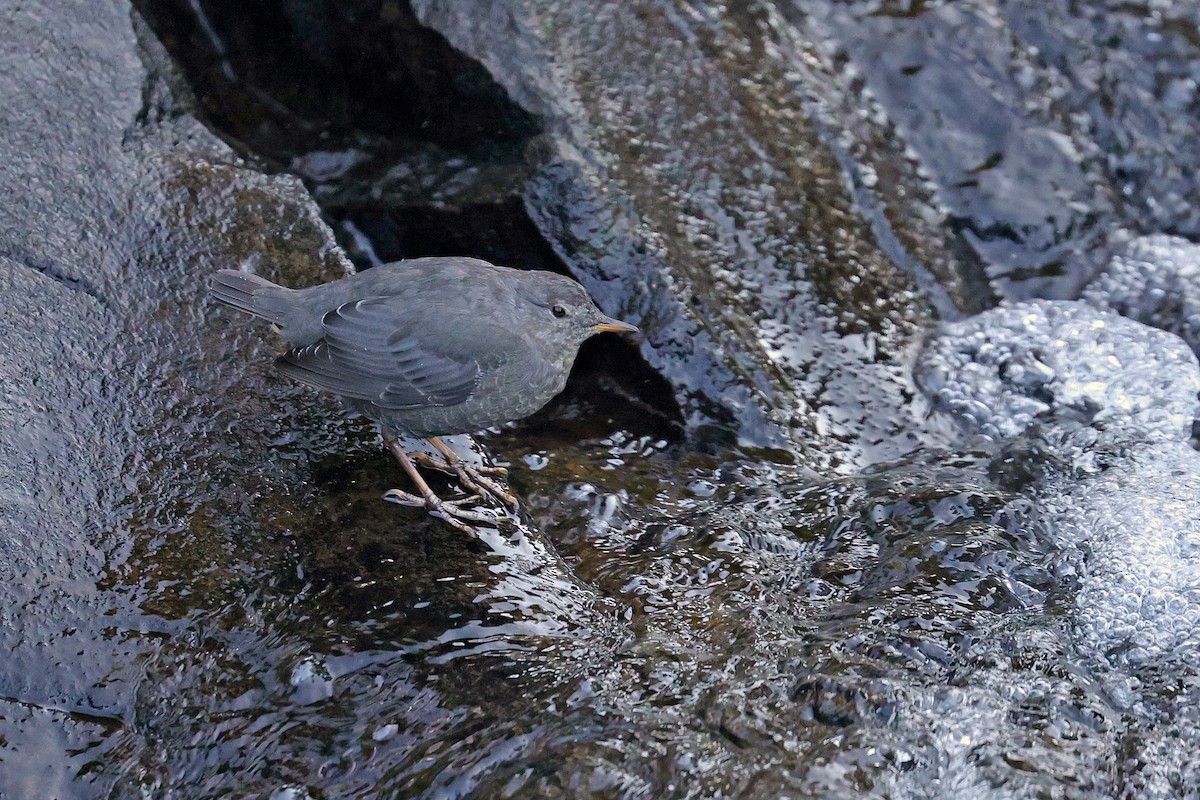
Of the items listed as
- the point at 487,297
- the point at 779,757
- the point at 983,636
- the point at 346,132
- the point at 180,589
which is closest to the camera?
the point at 779,757

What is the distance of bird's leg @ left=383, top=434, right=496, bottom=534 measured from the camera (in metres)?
3.48

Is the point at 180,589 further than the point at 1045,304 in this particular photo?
No

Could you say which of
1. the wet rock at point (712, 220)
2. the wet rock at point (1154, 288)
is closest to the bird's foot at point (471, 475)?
the wet rock at point (712, 220)

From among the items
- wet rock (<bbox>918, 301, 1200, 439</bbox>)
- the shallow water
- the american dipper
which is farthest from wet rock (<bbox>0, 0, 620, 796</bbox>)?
wet rock (<bbox>918, 301, 1200, 439</bbox>)

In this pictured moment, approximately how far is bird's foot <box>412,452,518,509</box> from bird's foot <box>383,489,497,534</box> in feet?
0.29

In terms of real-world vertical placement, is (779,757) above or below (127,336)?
below

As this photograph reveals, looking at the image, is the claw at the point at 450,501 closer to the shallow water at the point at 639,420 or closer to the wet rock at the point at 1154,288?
the shallow water at the point at 639,420

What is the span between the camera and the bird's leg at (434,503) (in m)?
3.48

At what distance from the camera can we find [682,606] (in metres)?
3.47

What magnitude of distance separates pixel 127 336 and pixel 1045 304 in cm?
415

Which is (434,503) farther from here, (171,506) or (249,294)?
(249,294)

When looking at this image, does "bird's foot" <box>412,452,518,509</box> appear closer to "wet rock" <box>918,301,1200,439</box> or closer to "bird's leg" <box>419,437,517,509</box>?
"bird's leg" <box>419,437,517,509</box>

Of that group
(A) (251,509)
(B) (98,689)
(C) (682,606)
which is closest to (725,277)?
(C) (682,606)

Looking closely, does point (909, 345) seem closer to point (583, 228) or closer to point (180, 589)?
point (583, 228)
